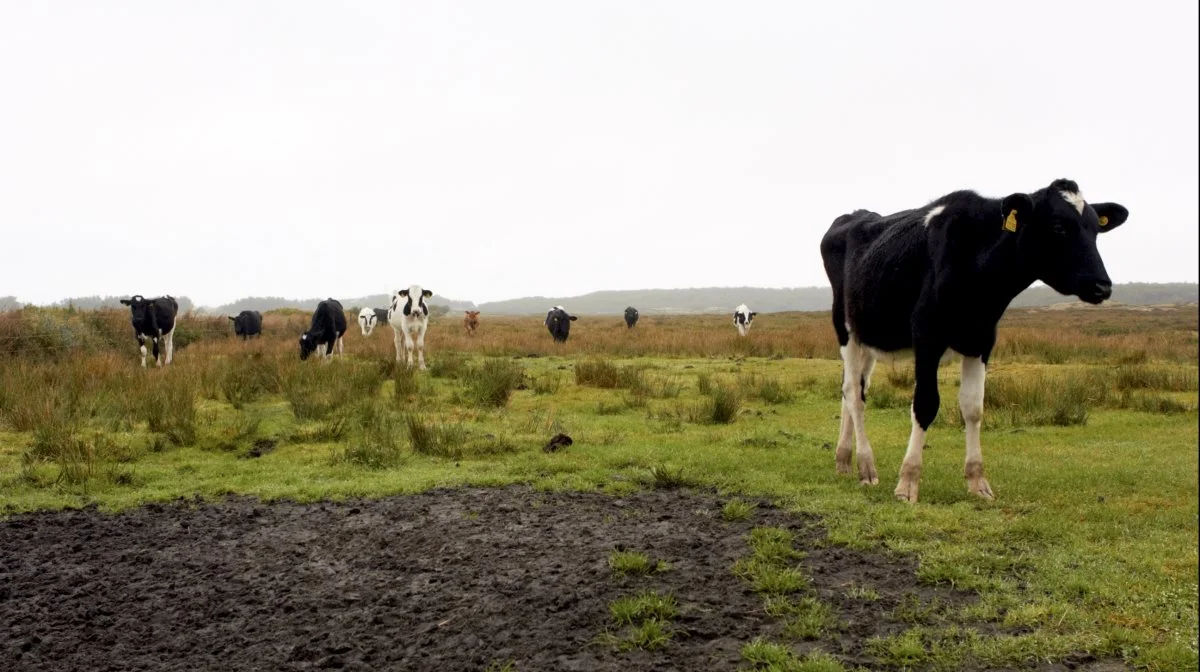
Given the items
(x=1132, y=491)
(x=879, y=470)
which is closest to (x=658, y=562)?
(x=879, y=470)

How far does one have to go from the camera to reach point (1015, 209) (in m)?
5.72

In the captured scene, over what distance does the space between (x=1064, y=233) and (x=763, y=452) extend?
4.18 metres

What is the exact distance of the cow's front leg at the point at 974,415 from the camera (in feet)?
21.8

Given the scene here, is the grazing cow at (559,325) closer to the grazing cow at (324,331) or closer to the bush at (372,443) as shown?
the grazing cow at (324,331)

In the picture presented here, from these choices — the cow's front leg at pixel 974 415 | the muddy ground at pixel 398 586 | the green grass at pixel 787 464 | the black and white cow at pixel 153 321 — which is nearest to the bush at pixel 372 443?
the green grass at pixel 787 464

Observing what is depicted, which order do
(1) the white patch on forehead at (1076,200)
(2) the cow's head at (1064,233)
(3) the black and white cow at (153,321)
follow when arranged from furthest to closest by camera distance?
(3) the black and white cow at (153,321) < (1) the white patch on forehead at (1076,200) < (2) the cow's head at (1064,233)

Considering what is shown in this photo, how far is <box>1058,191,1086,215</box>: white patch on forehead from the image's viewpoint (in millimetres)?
5508

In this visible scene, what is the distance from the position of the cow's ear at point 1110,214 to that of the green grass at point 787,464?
2.07m

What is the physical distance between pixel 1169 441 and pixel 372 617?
887cm

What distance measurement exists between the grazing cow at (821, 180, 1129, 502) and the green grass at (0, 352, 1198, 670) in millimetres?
753

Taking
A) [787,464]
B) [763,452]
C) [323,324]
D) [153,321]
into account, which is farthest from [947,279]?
[153,321]

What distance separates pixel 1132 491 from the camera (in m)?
6.79

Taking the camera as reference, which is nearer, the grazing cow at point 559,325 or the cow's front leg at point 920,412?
the cow's front leg at point 920,412

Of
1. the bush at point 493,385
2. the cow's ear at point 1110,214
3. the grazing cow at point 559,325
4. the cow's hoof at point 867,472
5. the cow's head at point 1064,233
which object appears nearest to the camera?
the cow's head at point 1064,233
